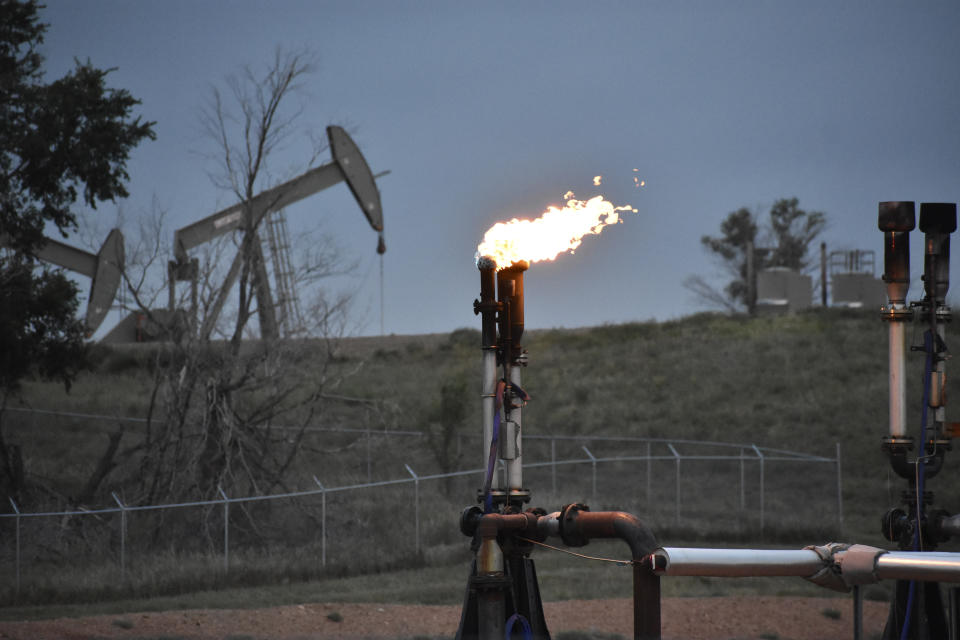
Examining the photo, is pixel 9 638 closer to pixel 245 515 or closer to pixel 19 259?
pixel 245 515

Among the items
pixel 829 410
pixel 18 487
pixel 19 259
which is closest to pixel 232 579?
pixel 18 487

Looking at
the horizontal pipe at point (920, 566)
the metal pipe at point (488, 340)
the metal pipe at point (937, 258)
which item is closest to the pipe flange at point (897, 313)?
the metal pipe at point (937, 258)

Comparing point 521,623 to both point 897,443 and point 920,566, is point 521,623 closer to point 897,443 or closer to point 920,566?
point 920,566

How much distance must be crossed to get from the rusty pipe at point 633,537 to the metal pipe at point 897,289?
341 centimetres

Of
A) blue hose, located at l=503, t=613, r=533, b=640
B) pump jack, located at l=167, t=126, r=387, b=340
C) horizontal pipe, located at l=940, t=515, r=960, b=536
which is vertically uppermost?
pump jack, located at l=167, t=126, r=387, b=340

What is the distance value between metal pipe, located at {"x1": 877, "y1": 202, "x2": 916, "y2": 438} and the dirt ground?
15.7 feet

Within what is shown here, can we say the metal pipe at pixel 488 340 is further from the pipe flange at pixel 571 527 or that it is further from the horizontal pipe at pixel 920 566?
the horizontal pipe at pixel 920 566

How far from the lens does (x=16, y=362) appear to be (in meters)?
20.8

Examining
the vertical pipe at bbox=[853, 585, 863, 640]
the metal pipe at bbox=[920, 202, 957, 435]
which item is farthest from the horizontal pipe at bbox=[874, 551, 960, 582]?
the metal pipe at bbox=[920, 202, 957, 435]

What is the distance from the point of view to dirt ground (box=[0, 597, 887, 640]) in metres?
11.5

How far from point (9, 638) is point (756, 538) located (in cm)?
1452

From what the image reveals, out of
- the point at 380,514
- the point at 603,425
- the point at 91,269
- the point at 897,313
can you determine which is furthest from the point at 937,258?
the point at 603,425

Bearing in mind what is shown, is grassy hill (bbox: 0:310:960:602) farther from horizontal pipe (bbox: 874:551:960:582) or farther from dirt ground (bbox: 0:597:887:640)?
horizontal pipe (bbox: 874:551:960:582)

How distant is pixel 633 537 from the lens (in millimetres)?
5094
